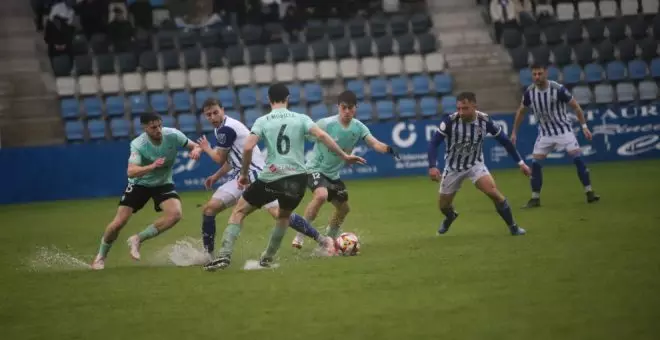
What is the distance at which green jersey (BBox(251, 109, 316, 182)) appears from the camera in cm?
1098

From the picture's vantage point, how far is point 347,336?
760cm

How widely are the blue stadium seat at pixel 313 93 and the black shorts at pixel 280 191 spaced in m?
16.1

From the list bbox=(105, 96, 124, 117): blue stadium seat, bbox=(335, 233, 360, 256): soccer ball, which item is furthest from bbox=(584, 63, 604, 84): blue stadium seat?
bbox=(335, 233, 360, 256): soccer ball

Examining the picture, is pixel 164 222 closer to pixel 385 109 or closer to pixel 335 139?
pixel 335 139

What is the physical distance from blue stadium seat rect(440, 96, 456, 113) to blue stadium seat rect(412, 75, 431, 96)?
0.66 m

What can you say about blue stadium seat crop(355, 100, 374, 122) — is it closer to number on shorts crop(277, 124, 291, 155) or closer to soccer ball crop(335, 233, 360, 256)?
soccer ball crop(335, 233, 360, 256)

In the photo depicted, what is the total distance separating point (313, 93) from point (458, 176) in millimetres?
14022

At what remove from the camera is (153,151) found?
1241 cm

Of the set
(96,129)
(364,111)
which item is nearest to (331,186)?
(364,111)

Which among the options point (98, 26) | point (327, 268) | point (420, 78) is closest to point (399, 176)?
point (420, 78)

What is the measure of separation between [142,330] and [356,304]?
5.88 ft

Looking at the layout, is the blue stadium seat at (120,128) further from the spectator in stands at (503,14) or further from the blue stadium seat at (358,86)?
the spectator in stands at (503,14)

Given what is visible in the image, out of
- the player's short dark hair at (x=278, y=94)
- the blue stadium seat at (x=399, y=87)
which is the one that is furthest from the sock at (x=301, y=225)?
the blue stadium seat at (x=399, y=87)

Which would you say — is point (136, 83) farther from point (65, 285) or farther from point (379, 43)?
point (65, 285)
